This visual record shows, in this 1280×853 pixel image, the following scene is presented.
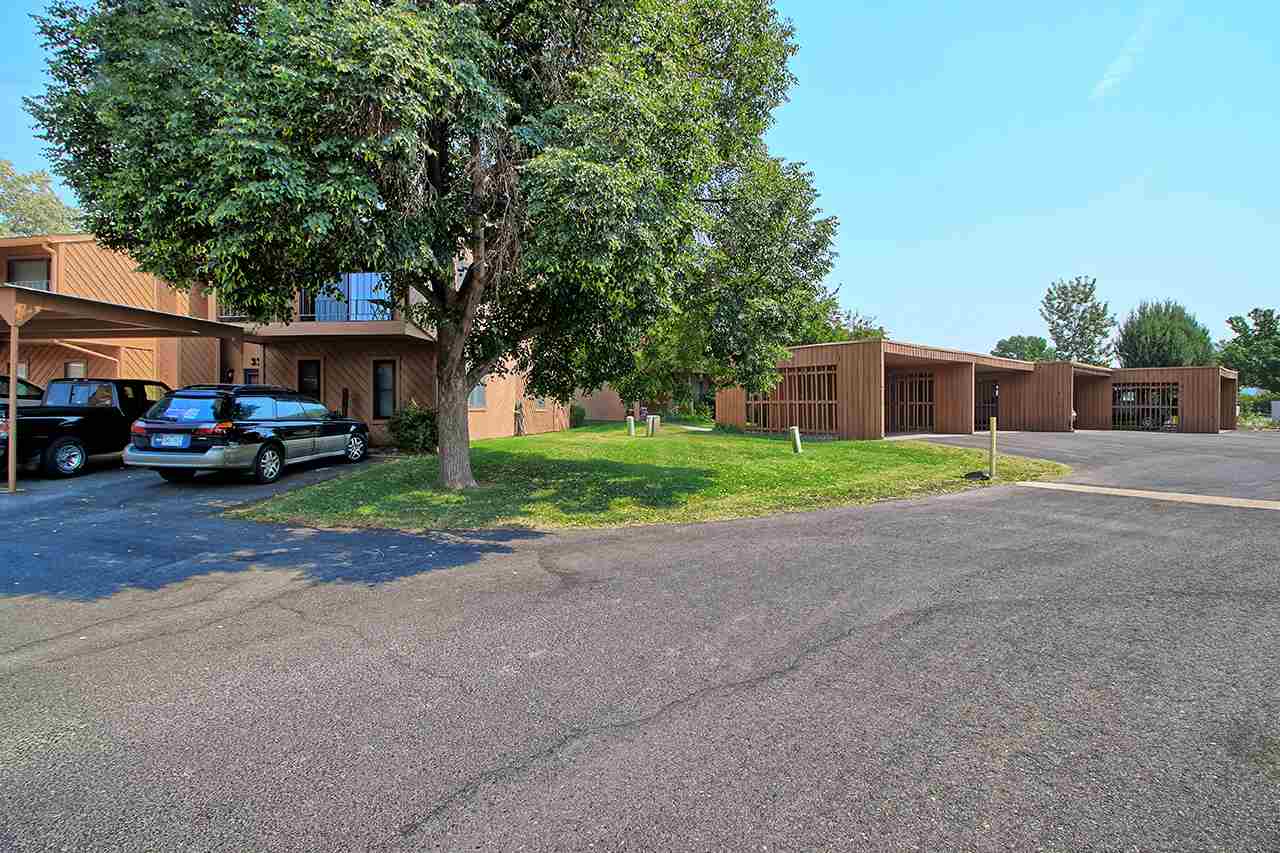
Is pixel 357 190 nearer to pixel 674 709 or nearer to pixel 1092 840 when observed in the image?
pixel 674 709

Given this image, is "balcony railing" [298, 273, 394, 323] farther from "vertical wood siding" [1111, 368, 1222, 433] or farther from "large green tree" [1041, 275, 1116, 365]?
"large green tree" [1041, 275, 1116, 365]

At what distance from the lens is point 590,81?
24.8 feet

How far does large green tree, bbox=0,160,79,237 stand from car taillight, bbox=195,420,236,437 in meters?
41.4

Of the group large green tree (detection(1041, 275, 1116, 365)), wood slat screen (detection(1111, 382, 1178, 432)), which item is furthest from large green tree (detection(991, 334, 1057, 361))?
wood slat screen (detection(1111, 382, 1178, 432))

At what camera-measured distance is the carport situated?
34.7 feet

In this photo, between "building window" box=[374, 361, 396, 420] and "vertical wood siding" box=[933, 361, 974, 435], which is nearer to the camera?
"building window" box=[374, 361, 396, 420]

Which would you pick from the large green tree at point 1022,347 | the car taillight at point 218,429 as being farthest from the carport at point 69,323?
the large green tree at point 1022,347

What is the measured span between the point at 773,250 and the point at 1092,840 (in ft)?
28.3

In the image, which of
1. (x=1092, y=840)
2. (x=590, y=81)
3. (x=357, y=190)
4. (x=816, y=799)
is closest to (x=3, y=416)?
(x=357, y=190)

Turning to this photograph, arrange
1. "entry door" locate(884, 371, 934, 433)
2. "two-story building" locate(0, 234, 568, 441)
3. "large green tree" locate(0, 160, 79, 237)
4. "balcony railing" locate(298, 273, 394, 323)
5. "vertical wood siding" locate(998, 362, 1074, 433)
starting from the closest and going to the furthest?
"balcony railing" locate(298, 273, 394, 323), "two-story building" locate(0, 234, 568, 441), "entry door" locate(884, 371, 934, 433), "vertical wood siding" locate(998, 362, 1074, 433), "large green tree" locate(0, 160, 79, 237)

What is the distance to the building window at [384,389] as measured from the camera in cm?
Answer: 1808

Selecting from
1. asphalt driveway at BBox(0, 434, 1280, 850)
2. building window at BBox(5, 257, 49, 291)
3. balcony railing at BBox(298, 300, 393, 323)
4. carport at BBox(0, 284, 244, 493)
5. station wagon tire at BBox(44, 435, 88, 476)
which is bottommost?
asphalt driveway at BBox(0, 434, 1280, 850)

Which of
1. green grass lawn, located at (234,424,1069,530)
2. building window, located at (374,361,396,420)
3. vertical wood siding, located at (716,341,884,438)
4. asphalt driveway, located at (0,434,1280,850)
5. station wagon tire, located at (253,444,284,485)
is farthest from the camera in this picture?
vertical wood siding, located at (716,341,884,438)

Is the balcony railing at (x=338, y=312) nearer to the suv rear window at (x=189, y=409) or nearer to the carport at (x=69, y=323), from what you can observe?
the carport at (x=69, y=323)
